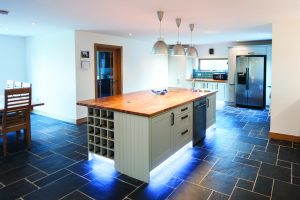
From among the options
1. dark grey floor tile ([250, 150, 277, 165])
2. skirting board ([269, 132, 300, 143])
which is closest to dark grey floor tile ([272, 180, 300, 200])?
dark grey floor tile ([250, 150, 277, 165])

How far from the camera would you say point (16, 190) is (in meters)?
2.61

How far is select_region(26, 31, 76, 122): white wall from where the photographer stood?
17.9ft

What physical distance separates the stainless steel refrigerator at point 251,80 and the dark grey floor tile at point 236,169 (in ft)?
14.7

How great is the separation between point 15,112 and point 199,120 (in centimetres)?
315

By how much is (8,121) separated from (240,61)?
6515 millimetres

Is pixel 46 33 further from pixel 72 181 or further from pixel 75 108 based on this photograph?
pixel 72 181

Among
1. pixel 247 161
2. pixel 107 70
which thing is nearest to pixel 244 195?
pixel 247 161

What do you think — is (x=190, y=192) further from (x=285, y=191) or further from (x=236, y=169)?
(x=285, y=191)

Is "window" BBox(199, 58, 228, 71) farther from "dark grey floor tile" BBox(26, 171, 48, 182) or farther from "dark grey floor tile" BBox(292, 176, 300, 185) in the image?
"dark grey floor tile" BBox(26, 171, 48, 182)

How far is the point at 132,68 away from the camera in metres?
7.03

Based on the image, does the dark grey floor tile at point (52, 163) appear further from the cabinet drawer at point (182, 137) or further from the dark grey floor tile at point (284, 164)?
the dark grey floor tile at point (284, 164)

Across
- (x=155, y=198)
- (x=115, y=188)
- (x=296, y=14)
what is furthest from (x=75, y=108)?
(x=296, y=14)

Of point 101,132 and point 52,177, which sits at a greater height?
point 101,132

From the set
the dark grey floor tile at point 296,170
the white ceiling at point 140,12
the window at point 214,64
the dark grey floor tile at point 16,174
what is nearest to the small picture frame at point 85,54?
the white ceiling at point 140,12
